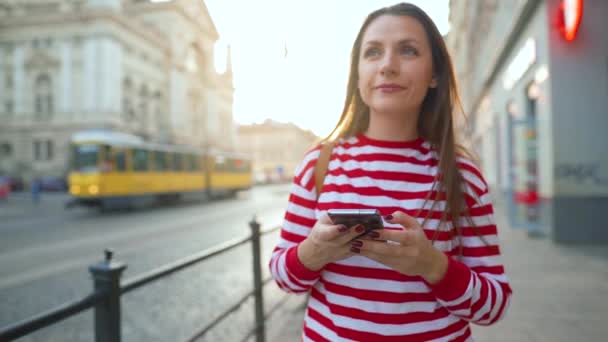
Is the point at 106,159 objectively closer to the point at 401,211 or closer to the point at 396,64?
the point at 396,64

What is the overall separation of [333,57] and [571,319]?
11.2ft

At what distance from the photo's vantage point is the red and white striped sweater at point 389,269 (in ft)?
3.80

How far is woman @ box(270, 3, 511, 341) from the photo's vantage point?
44.8 inches

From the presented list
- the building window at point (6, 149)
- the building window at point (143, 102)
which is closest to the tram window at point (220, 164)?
the building window at point (143, 102)

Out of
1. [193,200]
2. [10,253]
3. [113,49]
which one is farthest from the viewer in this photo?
[113,49]

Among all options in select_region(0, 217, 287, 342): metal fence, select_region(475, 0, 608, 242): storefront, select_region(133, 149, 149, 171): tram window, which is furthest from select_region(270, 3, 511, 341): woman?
select_region(133, 149, 149, 171): tram window

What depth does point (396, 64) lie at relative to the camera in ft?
4.05

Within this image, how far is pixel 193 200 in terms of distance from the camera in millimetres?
25484

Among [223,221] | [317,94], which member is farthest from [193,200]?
[317,94]

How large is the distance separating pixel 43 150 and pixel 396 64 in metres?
44.9

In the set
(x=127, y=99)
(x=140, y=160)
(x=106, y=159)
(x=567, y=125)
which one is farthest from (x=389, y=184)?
(x=127, y=99)

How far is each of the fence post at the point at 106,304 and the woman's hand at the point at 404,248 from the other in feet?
3.36

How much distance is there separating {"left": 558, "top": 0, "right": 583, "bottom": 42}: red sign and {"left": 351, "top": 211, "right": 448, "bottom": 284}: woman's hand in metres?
7.87

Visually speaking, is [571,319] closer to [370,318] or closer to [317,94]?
[317,94]
